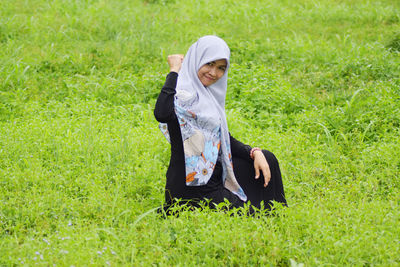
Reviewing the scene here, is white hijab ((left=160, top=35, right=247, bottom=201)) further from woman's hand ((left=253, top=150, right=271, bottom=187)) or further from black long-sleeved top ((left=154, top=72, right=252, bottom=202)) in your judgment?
woman's hand ((left=253, top=150, right=271, bottom=187))

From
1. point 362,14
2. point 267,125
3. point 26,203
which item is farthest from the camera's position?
point 362,14

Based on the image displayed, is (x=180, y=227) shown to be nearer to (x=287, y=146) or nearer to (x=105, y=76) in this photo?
(x=287, y=146)

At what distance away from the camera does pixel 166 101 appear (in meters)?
3.02

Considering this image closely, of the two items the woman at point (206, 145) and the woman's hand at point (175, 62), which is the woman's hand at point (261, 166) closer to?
the woman at point (206, 145)

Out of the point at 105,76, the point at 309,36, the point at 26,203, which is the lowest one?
the point at 26,203

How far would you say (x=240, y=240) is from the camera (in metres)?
2.84

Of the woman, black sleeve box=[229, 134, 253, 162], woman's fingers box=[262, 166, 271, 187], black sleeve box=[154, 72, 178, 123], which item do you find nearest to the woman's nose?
the woman

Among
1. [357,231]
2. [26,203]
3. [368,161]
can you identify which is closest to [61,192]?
[26,203]

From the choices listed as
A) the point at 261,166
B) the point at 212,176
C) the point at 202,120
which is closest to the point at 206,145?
the point at 202,120

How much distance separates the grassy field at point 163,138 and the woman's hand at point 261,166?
26 cm

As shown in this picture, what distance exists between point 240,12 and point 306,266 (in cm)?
727

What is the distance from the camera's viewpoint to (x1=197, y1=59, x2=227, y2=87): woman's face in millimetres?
3370

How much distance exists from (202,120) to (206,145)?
187 millimetres

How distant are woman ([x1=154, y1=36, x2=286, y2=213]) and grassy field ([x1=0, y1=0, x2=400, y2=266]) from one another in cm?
22
